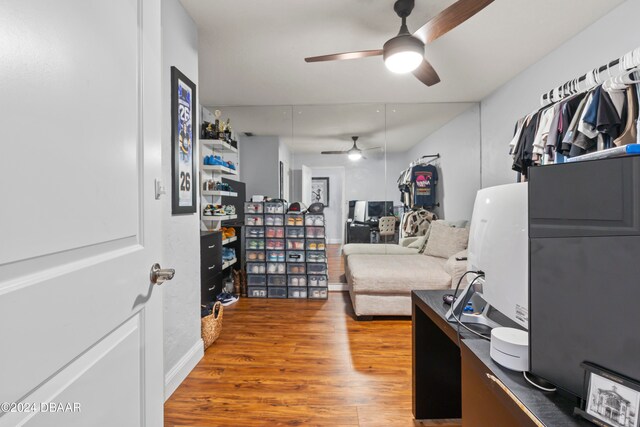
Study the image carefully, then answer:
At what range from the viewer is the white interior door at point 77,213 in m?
0.51

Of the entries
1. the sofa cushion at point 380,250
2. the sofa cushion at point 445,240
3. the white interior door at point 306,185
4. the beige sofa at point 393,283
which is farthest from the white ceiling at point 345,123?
the beige sofa at point 393,283

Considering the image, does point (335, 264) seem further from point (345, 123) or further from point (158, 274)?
point (158, 274)

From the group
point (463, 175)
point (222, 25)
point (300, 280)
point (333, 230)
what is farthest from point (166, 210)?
point (463, 175)

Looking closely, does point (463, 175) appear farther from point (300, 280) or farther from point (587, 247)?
point (587, 247)

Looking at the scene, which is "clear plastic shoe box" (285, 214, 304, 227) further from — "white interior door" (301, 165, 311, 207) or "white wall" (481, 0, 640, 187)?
"white wall" (481, 0, 640, 187)

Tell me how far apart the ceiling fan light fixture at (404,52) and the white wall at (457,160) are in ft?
8.19

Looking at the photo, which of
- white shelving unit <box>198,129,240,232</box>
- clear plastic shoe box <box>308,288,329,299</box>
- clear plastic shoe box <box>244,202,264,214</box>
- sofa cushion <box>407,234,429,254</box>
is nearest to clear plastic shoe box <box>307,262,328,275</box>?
clear plastic shoe box <box>308,288,329,299</box>

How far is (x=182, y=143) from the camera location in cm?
199

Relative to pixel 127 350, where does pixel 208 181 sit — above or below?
above

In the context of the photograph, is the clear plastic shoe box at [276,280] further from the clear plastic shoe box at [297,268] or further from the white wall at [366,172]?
the white wall at [366,172]

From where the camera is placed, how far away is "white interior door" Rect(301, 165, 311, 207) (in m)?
4.37

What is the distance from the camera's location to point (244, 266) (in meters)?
4.01

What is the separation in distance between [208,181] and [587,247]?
120 inches

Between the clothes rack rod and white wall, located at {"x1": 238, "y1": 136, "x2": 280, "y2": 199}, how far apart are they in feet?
10.6
